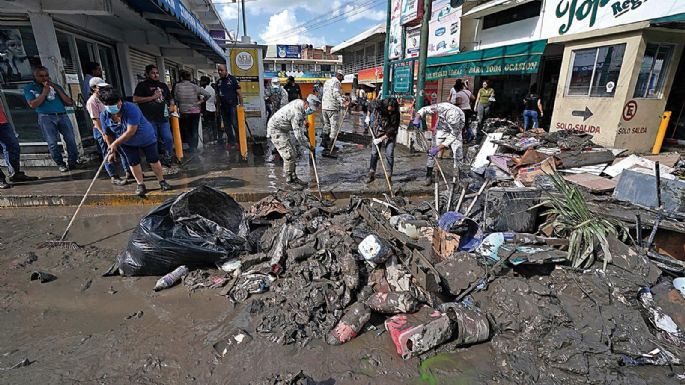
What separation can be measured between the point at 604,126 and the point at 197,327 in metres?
9.49

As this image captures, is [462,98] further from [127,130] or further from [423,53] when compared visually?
[127,130]

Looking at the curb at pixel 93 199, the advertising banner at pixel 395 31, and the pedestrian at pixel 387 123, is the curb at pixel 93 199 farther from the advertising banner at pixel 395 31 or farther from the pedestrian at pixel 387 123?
the advertising banner at pixel 395 31

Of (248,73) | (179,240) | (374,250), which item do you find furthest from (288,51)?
(374,250)

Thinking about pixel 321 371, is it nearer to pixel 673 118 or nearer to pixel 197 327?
pixel 197 327

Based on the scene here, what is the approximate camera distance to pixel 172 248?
3.15 meters

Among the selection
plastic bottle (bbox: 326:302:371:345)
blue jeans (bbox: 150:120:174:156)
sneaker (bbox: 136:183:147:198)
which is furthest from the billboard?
plastic bottle (bbox: 326:302:371:345)

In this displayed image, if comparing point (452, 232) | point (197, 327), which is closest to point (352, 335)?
point (197, 327)

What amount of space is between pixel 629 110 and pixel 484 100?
376cm

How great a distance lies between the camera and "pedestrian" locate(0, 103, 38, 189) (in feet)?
16.7

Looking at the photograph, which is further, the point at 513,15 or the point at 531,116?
the point at 513,15

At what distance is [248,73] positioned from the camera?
8938 millimetres

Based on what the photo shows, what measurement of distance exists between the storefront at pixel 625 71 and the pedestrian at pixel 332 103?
6.04 meters

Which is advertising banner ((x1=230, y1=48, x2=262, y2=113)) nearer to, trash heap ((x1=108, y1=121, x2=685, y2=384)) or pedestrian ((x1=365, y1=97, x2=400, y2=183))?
pedestrian ((x1=365, y1=97, x2=400, y2=183))

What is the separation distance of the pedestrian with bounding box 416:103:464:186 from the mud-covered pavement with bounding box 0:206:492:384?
3.81 meters
